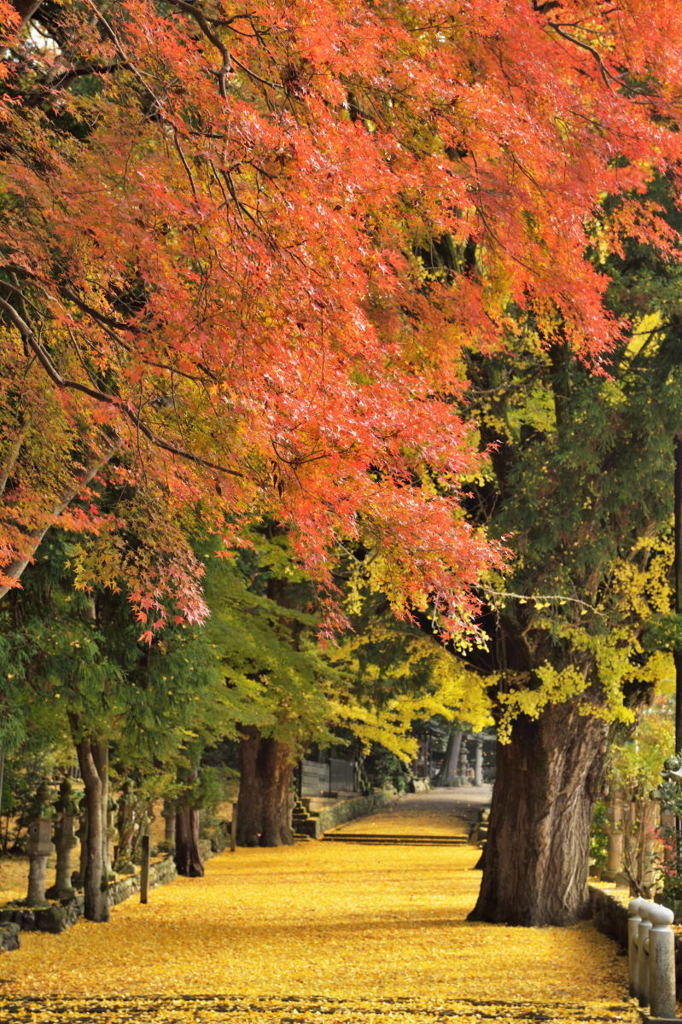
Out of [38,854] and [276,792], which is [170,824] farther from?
[38,854]

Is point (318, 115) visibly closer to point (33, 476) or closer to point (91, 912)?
point (33, 476)

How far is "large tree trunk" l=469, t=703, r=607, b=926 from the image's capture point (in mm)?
15430

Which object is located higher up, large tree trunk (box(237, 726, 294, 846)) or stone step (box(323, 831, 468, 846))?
large tree trunk (box(237, 726, 294, 846))

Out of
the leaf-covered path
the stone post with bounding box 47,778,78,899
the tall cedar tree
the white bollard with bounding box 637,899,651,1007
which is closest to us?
the leaf-covered path

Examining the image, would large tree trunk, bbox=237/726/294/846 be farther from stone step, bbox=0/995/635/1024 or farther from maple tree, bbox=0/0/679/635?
maple tree, bbox=0/0/679/635

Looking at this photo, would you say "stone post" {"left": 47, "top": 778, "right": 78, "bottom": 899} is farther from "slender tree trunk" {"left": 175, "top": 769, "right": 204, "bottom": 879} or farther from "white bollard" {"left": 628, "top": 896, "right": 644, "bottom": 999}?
"white bollard" {"left": 628, "top": 896, "right": 644, "bottom": 999}

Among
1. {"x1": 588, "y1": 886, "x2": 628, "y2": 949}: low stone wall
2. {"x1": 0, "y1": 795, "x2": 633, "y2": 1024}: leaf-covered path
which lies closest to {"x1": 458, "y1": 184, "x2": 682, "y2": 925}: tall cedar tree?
{"x1": 588, "y1": 886, "x2": 628, "y2": 949}: low stone wall

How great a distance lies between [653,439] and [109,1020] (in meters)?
7.15

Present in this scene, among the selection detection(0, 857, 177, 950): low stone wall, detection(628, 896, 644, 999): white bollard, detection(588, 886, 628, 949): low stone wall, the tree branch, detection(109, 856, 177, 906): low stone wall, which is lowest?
detection(109, 856, 177, 906): low stone wall

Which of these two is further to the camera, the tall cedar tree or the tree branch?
the tall cedar tree

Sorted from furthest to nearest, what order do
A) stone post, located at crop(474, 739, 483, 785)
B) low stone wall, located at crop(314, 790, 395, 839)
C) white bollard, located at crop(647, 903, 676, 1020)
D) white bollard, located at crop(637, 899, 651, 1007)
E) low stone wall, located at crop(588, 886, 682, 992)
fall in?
stone post, located at crop(474, 739, 483, 785)
low stone wall, located at crop(314, 790, 395, 839)
low stone wall, located at crop(588, 886, 682, 992)
white bollard, located at crop(637, 899, 651, 1007)
white bollard, located at crop(647, 903, 676, 1020)

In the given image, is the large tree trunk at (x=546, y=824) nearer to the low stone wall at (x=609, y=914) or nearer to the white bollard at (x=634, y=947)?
the low stone wall at (x=609, y=914)

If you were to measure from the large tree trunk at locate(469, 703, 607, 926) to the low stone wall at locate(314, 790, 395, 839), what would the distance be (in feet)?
64.5

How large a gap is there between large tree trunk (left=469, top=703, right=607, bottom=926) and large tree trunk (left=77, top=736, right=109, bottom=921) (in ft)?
16.3
